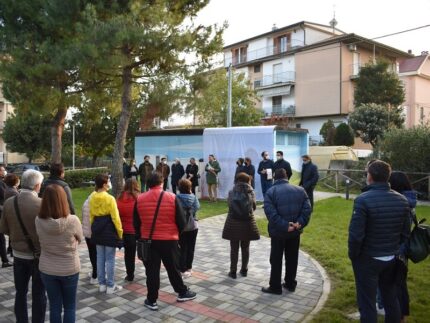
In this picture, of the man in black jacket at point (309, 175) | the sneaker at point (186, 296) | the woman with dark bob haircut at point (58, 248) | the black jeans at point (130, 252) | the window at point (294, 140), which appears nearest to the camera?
the woman with dark bob haircut at point (58, 248)

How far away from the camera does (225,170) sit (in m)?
15.9

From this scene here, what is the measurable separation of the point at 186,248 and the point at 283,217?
6.04ft

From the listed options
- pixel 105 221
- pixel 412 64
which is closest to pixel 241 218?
pixel 105 221

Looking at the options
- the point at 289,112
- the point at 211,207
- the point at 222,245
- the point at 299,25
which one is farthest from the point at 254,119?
the point at 222,245

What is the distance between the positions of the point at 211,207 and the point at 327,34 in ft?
114

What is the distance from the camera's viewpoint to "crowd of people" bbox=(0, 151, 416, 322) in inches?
157

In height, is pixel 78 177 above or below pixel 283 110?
below

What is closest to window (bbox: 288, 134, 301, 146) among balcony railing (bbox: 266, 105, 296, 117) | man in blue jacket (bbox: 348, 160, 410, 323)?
man in blue jacket (bbox: 348, 160, 410, 323)

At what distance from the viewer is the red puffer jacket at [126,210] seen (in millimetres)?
6078

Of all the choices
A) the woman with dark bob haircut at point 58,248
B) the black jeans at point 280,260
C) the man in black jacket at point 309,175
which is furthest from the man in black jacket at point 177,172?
the woman with dark bob haircut at point 58,248

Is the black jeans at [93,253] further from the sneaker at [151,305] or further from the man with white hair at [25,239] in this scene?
the man with white hair at [25,239]

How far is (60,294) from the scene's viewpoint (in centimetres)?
411

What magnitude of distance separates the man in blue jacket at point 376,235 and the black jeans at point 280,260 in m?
1.61

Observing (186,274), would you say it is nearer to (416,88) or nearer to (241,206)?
(241,206)
